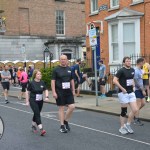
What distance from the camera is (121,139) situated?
8.62 meters

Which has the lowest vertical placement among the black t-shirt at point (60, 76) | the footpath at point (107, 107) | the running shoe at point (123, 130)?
the footpath at point (107, 107)

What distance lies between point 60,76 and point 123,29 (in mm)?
11810

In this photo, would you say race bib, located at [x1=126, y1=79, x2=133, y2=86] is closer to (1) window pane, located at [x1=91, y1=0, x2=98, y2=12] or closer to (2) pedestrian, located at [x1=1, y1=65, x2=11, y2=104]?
(2) pedestrian, located at [x1=1, y1=65, x2=11, y2=104]

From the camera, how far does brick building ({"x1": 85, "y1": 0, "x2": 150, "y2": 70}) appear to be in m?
20.2

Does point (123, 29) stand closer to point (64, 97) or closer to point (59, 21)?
point (64, 97)

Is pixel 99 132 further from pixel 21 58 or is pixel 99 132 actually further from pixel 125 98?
pixel 21 58

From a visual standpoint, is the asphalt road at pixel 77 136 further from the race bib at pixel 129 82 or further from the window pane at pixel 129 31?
the window pane at pixel 129 31

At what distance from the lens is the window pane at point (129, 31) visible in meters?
20.7

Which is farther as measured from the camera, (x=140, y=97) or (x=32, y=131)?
(x=140, y=97)

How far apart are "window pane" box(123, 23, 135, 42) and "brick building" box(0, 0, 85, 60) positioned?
18.4 metres

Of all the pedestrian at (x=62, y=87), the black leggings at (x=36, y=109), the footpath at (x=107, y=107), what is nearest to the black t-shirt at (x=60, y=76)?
the pedestrian at (x=62, y=87)

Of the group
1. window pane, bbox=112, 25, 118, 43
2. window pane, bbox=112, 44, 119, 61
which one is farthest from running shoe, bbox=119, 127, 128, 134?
window pane, bbox=112, 25, 118, 43

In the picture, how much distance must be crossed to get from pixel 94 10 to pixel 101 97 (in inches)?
365

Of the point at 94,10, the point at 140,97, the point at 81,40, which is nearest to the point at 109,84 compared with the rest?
the point at 94,10
